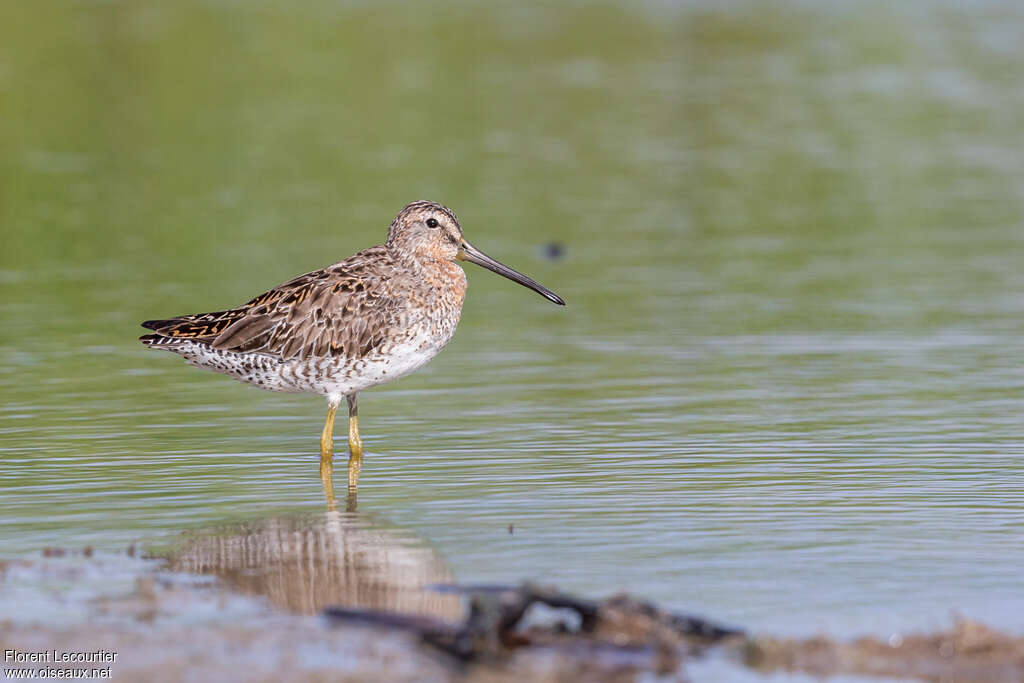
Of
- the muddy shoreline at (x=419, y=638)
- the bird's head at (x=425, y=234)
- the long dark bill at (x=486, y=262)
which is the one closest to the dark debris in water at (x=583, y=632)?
the muddy shoreline at (x=419, y=638)

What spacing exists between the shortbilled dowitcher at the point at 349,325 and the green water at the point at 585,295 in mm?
490

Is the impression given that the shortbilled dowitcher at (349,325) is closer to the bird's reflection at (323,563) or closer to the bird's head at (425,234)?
the bird's head at (425,234)

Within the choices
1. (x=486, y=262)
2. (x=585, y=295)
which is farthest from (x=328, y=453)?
(x=585, y=295)

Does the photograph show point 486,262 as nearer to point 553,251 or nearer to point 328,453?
point 328,453

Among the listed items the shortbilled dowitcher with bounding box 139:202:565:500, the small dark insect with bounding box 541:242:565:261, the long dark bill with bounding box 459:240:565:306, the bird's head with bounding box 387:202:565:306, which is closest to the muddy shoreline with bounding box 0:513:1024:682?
the shortbilled dowitcher with bounding box 139:202:565:500

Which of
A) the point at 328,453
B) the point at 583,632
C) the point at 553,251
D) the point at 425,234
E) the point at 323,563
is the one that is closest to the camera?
the point at 583,632

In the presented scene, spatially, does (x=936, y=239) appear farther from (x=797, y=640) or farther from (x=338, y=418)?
(x=797, y=640)

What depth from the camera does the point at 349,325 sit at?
11.1m

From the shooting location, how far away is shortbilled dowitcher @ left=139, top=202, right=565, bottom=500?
11148mm

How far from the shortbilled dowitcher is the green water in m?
0.49

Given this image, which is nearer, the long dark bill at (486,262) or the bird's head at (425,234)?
the bird's head at (425,234)

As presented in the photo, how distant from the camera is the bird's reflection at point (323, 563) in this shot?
7.89m

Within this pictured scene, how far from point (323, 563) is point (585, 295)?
8188mm

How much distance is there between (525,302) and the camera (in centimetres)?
1680
